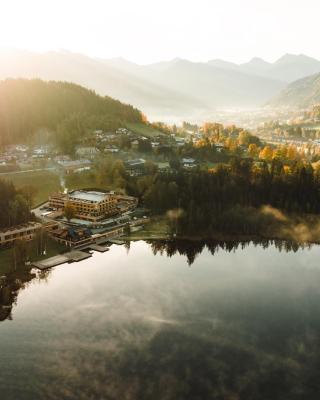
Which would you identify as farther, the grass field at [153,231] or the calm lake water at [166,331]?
the grass field at [153,231]

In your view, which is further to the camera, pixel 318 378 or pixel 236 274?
pixel 236 274

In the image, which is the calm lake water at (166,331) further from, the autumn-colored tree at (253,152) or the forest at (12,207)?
the autumn-colored tree at (253,152)

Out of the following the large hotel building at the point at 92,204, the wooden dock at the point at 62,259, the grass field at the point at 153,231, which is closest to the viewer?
the wooden dock at the point at 62,259

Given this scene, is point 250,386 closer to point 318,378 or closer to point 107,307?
point 318,378

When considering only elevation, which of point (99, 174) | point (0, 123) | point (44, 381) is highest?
point (0, 123)

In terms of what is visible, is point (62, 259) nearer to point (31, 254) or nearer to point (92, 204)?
point (31, 254)

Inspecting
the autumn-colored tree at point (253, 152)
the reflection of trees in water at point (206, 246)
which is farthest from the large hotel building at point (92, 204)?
the autumn-colored tree at point (253, 152)

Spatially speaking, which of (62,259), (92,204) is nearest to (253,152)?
(92,204)

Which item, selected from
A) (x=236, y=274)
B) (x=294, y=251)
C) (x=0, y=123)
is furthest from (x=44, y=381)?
(x=0, y=123)

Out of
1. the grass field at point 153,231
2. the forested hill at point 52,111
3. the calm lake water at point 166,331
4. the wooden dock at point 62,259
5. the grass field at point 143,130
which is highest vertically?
the forested hill at point 52,111
